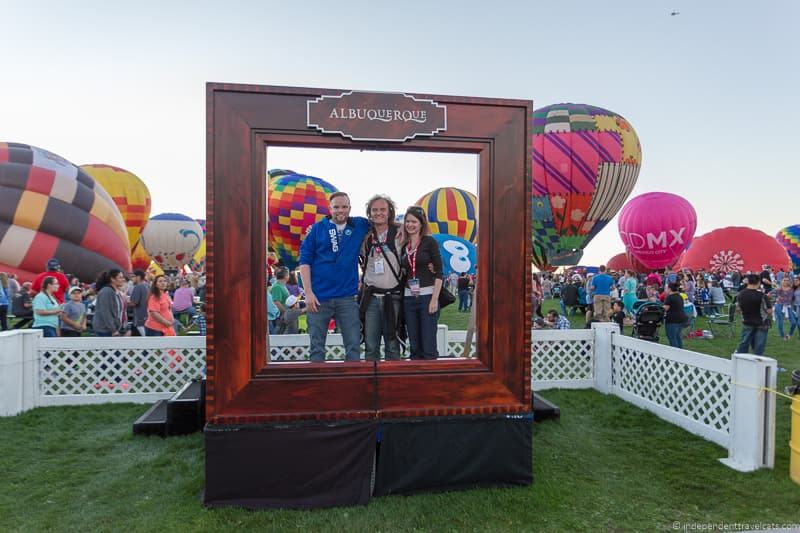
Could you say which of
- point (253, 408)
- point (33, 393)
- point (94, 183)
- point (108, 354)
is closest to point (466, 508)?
point (253, 408)

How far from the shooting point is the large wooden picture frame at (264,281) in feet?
11.1

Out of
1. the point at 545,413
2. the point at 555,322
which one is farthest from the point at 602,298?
A: the point at 545,413

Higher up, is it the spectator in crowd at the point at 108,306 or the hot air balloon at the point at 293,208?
the hot air balloon at the point at 293,208

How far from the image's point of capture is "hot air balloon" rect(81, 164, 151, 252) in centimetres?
2753

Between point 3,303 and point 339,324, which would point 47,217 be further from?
point 339,324

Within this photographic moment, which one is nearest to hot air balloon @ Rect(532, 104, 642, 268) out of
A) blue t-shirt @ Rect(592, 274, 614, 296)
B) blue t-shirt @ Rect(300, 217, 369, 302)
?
blue t-shirt @ Rect(592, 274, 614, 296)

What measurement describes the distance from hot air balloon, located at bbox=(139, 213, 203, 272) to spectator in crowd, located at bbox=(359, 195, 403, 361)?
34809 millimetres

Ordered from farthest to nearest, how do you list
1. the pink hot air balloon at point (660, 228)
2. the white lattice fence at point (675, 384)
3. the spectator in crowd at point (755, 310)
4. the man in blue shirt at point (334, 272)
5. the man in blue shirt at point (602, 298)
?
the pink hot air balloon at point (660, 228) → the man in blue shirt at point (602, 298) → the spectator in crowd at point (755, 310) → the white lattice fence at point (675, 384) → the man in blue shirt at point (334, 272)

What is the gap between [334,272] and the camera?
423 cm

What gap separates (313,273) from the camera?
167 inches

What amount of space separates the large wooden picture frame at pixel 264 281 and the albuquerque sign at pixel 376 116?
5 centimetres

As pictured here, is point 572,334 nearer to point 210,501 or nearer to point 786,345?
point 210,501

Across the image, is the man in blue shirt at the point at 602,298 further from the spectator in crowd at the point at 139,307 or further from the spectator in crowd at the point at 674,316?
the spectator in crowd at the point at 139,307

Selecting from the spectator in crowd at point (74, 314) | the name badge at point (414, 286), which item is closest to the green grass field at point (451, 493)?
the name badge at point (414, 286)
